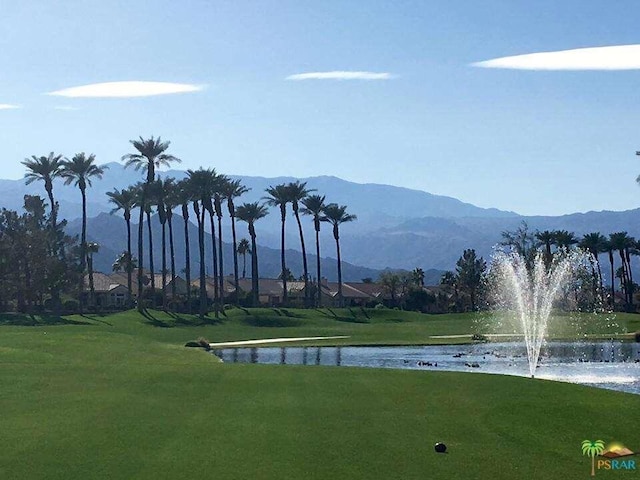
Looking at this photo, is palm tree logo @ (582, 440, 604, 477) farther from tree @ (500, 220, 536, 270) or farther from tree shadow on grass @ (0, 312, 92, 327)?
tree @ (500, 220, 536, 270)

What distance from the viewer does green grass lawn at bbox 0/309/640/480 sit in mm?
18750

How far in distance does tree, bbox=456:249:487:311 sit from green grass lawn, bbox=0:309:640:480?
119 metres

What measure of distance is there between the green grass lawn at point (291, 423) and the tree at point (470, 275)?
119m

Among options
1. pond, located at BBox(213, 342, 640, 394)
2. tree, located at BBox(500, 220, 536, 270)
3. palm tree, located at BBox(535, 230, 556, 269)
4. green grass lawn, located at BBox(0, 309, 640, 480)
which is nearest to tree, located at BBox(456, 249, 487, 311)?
tree, located at BBox(500, 220, 536, 270)

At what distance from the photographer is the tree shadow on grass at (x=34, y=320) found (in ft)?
306

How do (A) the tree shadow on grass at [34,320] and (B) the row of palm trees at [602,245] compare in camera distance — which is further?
(B) the row of palm trees at [602,245]

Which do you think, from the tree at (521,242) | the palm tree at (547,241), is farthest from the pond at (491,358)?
the tree at (521,242)

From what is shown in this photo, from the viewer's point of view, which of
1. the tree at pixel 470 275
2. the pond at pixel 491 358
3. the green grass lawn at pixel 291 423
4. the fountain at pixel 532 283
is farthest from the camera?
the tree at pixel 470 275

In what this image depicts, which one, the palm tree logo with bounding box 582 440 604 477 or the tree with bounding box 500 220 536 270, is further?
the tree with bounding box 500 220 536 270

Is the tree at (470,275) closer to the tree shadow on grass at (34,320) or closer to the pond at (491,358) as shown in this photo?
the tree shadow on grass at (34,320)

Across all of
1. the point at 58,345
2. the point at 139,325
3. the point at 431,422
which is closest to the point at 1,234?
the point at 139,325

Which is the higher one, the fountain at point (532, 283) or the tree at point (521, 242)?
the tree at point (521, 242)

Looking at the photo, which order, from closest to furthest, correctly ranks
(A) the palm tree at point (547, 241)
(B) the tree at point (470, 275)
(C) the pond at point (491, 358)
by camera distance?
(C) the pond at point (491, 358) → (A) the palm tree at point (547, 241) → (B) the tree at point (470, 275)

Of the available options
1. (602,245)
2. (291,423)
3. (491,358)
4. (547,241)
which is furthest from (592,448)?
(602,245)
